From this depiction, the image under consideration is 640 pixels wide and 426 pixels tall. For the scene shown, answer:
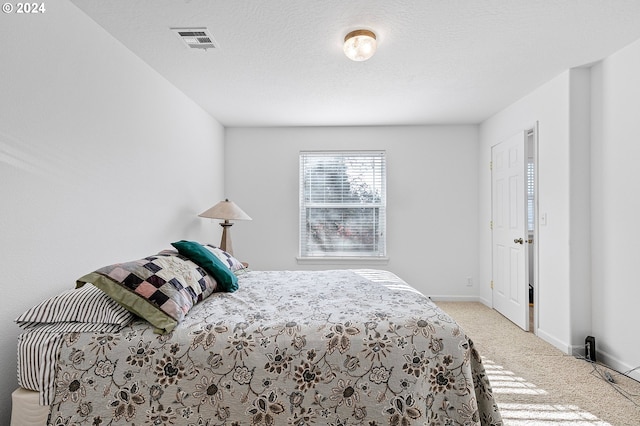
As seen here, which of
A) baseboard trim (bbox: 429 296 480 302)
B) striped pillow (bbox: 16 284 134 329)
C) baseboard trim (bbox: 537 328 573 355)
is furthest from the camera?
baseboard trim (bbox: 429 296 480 302)

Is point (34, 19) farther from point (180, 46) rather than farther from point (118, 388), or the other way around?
point (118, 388)

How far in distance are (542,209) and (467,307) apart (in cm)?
163

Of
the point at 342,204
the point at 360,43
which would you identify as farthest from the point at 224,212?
the point at 360,43

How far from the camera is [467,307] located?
167 inches

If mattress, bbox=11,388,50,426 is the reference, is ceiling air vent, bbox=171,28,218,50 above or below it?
above

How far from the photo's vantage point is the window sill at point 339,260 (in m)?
4.50

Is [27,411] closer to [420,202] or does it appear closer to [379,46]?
[379,46]

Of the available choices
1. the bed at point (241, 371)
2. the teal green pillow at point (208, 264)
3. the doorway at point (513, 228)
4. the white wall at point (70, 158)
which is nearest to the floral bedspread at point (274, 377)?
the bed at point (241, 371)

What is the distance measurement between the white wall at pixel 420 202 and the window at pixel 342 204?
4.8 inches

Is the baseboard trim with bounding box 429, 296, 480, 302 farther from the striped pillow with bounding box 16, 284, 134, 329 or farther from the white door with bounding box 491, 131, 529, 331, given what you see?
the striped pillow with bounding box 16, 284, 134, 329

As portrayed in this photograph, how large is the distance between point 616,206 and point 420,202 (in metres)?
2.16

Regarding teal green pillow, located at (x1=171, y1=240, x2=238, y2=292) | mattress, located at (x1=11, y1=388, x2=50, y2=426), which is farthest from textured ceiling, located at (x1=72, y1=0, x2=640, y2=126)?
mattress, located at (x1=11, y1=388, x2=50, y2=426)

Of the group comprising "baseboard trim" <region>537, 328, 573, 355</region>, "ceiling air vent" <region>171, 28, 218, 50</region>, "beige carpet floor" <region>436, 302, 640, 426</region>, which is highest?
"ceiling air vent" <region>171, 28, 218, 50</region>

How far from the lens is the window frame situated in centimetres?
455
